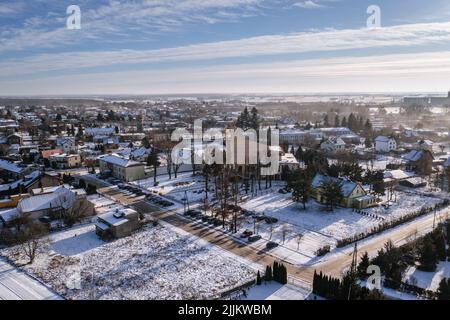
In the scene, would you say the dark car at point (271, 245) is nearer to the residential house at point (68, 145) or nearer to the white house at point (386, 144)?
the residential house at point (68, 145)

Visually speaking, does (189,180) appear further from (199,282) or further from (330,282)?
(330,282)

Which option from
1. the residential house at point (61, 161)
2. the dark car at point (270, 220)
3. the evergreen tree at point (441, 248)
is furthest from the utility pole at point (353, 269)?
the residential house at point (61, 161)

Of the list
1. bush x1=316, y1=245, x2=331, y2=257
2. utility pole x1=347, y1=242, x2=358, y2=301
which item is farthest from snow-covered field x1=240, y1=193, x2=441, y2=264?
utility pole x1=347, y1=242, x2=358, y2=301

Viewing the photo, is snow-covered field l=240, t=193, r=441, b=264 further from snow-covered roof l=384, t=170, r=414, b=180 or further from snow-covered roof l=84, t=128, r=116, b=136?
snow-covered roof l=84, t=128, r=116, b=136

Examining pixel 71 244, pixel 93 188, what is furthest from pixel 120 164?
pixel 71 244

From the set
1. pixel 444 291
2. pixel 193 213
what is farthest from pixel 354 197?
pixel 444 291
